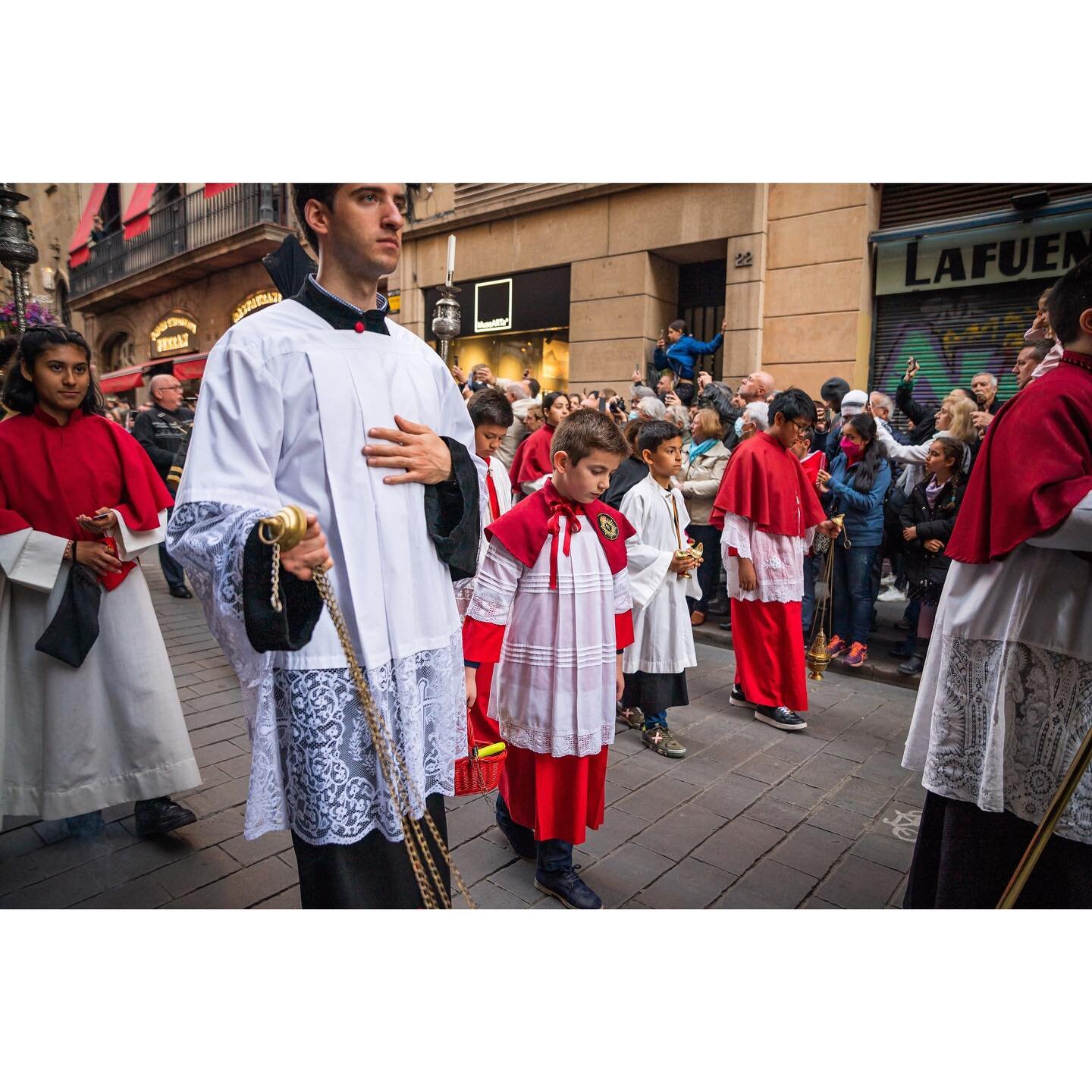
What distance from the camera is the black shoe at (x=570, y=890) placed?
7.50 feet

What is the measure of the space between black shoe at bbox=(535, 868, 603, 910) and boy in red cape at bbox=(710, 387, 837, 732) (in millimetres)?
1826

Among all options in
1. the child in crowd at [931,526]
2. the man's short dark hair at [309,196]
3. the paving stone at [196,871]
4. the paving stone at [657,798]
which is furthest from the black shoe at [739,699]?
the man's short dark hair at [309,196]

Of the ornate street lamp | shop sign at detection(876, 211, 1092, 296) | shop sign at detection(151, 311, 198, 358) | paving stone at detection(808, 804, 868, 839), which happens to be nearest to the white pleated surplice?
paving stone at detection(808, 804, 868, 839)

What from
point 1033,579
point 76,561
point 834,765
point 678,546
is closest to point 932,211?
point 678,546

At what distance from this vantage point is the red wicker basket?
2357 millimetres

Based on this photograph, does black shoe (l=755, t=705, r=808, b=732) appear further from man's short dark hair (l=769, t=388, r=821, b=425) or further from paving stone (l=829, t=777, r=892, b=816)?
man's short dark hair (l=769, t=388, r=821, b=425)

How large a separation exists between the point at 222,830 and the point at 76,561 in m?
1.06

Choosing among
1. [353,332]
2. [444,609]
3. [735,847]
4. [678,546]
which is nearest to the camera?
[353,332]

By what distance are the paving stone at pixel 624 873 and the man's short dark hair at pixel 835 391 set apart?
445cm

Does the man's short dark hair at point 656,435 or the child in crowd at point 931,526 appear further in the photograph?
the child in crowd at point 931,526

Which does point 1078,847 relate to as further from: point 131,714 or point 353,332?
point 131,714

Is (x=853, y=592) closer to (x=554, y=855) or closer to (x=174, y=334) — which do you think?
(x=554, y=855)

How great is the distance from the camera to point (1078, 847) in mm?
1815

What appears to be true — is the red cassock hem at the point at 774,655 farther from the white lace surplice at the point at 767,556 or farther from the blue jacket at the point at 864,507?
the blue jacket at the point at 864,507
